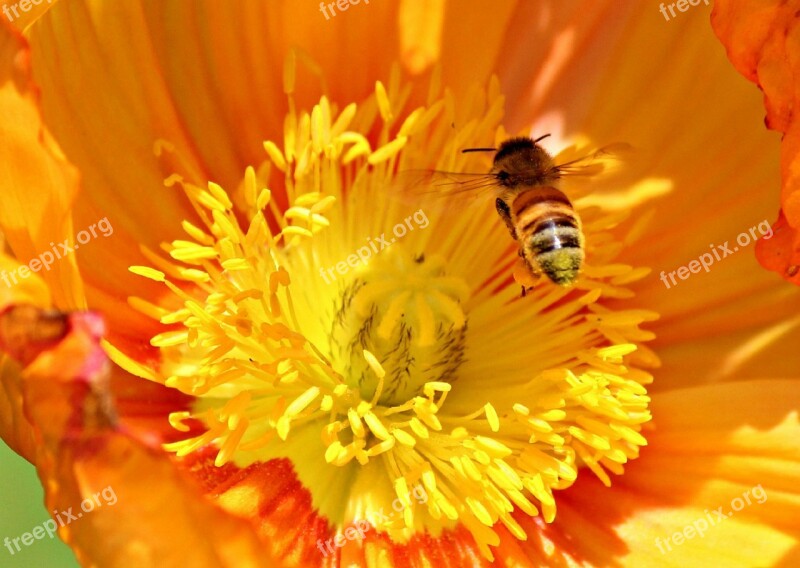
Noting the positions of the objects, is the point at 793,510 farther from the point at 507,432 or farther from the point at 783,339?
the point at 507,432

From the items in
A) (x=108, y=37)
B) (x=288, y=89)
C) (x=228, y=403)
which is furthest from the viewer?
(x=288, y=89)

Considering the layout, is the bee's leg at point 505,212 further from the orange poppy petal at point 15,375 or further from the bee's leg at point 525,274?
the orange poppy petal at point 15,375

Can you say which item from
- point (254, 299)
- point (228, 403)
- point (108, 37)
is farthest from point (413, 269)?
point (108, 37)

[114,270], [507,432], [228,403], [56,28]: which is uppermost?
[56,28]

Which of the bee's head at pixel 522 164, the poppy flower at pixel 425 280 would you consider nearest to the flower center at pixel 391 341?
the poppy flower at pixel 425 280

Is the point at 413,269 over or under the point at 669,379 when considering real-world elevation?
over

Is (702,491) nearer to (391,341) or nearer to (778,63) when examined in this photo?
(391,341)

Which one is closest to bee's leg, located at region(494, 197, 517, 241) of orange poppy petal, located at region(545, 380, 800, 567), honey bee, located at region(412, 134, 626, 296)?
honey bee, located at region(412, 134, 626, 296)
